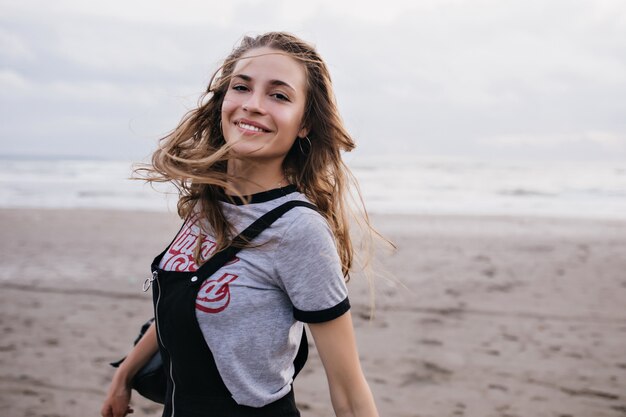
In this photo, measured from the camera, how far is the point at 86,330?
6.31 metres

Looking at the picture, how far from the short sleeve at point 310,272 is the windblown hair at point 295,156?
31cm

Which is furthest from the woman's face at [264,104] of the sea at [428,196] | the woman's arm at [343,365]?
the sea at [428,196]

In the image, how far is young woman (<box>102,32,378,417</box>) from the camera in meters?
1.61

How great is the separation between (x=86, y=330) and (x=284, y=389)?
514 centimetres

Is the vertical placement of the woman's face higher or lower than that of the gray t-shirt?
higher

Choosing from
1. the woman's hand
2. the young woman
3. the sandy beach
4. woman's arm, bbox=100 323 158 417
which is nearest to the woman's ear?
the young woman

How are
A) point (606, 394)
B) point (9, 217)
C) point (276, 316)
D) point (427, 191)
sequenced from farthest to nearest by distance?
1. point (427, 191)
2. point (9, 217)
3. point (606, 394)
4. point (276, 316)

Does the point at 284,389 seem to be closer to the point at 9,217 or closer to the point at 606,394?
the point at 606,394

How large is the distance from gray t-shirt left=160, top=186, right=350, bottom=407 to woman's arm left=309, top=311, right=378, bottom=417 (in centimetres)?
4

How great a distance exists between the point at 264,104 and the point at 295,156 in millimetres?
278

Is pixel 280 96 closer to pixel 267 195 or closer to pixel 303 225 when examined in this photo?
pixel 267 195

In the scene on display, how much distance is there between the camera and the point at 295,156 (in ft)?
6.58

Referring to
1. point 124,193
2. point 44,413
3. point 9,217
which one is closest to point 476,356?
point 44,413

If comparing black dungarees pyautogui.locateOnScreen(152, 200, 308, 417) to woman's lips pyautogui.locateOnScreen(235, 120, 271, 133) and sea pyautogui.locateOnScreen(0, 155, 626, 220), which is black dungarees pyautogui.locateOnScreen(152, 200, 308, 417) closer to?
woman's lips pyautogui.locateOnScreen(235, 120, 271, 133)
